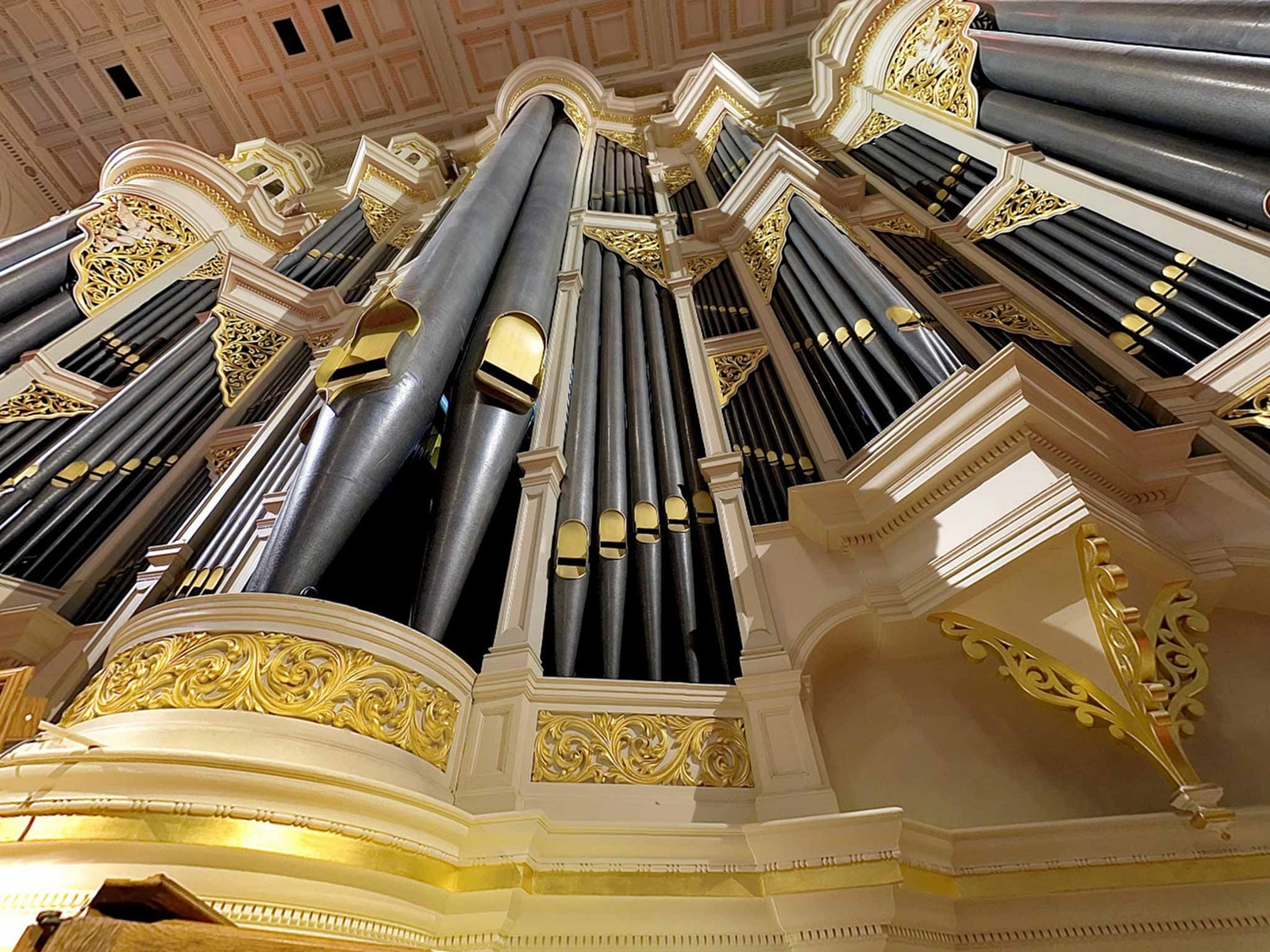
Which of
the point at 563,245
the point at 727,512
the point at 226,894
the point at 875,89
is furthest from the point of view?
the point at 875,89

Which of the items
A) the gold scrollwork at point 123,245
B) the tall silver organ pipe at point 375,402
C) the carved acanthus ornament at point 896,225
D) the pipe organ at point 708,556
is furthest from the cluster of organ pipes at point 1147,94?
the gold scrollwork at point 123,245

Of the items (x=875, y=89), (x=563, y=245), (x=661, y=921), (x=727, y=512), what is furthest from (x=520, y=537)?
(x=875, y=89)

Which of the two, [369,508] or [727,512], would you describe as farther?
[727,512]

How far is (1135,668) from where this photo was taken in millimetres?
1681

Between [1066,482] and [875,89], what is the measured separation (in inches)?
218

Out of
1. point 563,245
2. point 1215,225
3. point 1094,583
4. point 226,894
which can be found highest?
point 563,245

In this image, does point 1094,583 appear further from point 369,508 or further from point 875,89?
point 875,89

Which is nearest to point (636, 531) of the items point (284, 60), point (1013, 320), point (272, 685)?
point (272, 685)

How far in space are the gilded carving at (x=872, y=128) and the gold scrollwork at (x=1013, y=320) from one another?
3055 mm

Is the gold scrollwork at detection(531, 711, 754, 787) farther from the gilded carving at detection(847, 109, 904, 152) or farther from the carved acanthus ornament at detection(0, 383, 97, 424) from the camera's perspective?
the gilded carving at detection(847, 109, 904, 152)

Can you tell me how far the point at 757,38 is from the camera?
862 cm

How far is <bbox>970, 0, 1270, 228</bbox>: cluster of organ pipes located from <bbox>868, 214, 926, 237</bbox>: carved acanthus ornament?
82 centimetres

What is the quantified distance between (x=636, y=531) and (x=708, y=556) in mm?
279

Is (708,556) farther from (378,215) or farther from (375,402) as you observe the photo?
(378,215)
